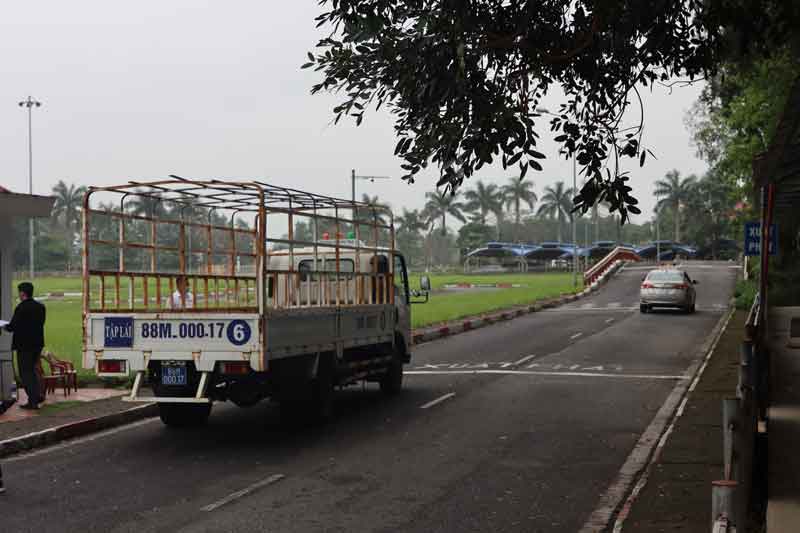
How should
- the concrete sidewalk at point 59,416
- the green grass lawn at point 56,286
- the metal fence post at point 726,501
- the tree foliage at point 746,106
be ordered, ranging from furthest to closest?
1. the green grass lawn at point 56,286
2. the tree foliage at point 746,106
3. the concrete sidewalk at point 59,416
4. the metal fence post at point 726,501

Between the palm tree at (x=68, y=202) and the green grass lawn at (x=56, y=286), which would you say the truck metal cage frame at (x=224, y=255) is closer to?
the green grass lawn at (x=56, y=286)

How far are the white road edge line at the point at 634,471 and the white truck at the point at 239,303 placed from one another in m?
3.82

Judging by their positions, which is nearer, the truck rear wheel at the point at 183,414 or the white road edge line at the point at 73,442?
the white road edge line at the point at 73,442

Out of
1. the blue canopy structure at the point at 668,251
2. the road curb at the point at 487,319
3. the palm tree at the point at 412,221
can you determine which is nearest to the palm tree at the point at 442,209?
the palm tree at the point at 412,221

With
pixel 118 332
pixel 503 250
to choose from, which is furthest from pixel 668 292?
pixel 503 250

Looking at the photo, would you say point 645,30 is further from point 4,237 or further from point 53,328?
point 53,328

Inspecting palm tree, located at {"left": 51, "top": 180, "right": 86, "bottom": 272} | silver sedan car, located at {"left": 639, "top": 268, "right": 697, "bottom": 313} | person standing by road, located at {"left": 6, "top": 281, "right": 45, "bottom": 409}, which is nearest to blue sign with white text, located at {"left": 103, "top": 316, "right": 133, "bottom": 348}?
person standing by road, located at {"left": 6, "top": 281, "right": 45, "bottom": 409}

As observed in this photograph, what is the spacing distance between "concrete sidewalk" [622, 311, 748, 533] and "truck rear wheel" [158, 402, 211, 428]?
5.56 meters

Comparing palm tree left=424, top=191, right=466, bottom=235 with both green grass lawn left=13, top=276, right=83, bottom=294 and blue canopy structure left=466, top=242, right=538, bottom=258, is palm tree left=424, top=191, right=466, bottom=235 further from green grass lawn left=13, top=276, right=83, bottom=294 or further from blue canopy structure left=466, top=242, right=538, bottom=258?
green grass lawn left=13, top=276, right=83, bottom=294

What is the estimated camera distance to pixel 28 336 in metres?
12.2

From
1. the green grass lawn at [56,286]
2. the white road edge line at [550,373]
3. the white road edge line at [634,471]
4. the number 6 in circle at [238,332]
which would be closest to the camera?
the white road edge line at [634,471]

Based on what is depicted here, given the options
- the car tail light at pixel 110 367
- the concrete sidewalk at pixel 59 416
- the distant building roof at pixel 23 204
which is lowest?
the concrete sidewalk at pixel 59 416

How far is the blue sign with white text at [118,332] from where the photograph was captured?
10.4 metres

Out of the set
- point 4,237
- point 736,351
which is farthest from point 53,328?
point 736,351
